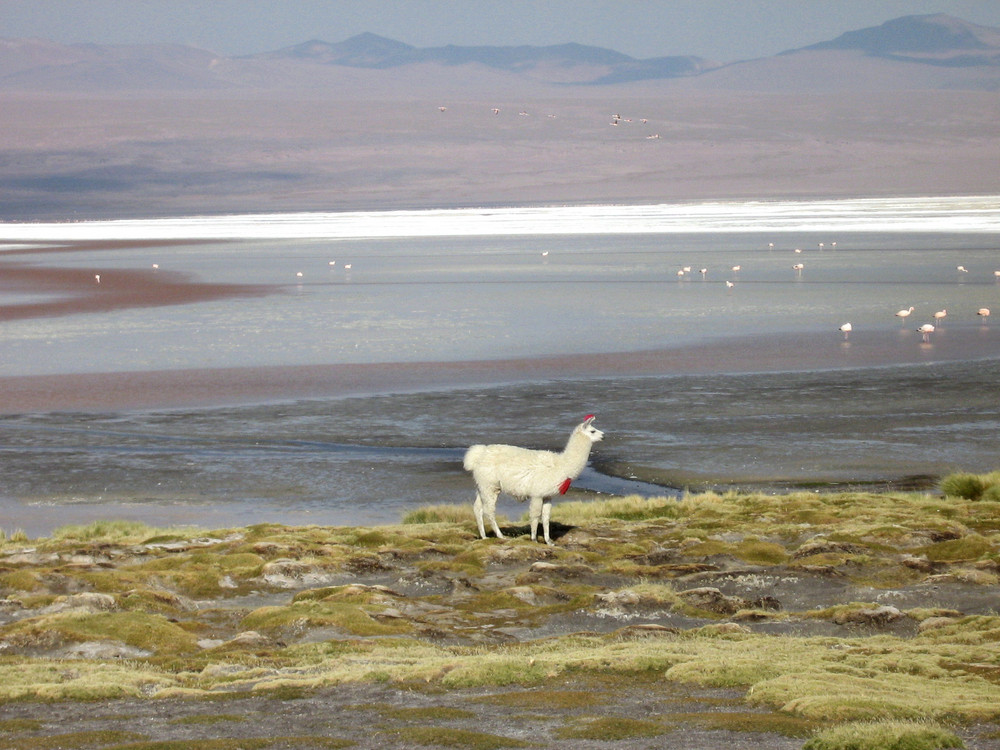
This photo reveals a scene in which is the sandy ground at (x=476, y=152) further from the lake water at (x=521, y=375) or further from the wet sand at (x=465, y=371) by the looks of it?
the wet sand at (x=465, y=371)

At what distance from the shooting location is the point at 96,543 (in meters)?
12.5

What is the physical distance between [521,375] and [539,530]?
1093 centimetres

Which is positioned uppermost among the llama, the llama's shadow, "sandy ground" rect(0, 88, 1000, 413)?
"sandy ground" rect(0, 88, 1000, 413)

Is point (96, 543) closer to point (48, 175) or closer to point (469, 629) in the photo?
point (469, 629)

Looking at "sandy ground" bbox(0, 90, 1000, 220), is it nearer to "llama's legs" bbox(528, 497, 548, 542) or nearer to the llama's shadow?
the llama's shadow

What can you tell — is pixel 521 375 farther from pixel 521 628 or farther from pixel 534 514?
pixel 521 628

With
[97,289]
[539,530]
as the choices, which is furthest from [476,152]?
[539,530]

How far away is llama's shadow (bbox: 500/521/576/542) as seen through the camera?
12.8m

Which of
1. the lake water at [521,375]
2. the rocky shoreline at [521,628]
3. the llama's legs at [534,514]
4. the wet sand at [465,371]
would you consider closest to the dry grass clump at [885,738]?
the rocky shoreline at [521,628]

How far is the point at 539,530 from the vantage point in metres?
12.8

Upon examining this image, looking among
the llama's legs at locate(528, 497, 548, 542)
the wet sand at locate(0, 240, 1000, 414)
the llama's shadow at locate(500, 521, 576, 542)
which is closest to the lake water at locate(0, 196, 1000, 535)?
the wet sand at locate(0, 240, 1000, 414)

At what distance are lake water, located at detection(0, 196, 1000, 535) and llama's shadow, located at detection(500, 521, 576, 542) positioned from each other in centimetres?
172

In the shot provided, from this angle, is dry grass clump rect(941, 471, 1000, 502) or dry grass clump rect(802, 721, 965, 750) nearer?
dry grass clump rect(802, 721, 965, 750)

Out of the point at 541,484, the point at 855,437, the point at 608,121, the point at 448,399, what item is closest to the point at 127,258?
the point at 448,399
